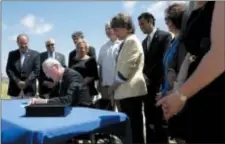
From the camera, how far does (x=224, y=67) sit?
87 centimetres

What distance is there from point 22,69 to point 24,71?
0.11ft

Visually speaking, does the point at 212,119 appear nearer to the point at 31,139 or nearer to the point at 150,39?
the point at 31,139

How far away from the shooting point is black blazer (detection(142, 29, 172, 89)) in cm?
327

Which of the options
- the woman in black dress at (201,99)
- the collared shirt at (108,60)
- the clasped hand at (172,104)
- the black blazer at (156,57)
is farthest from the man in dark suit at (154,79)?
the clasped hand at (172,104)

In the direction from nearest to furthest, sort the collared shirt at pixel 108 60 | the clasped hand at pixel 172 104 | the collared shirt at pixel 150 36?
1. the clasped hand at pixel 172 104
2. the collared shirt at pixel 150 36
3. the collared shirt at pixel 108 60

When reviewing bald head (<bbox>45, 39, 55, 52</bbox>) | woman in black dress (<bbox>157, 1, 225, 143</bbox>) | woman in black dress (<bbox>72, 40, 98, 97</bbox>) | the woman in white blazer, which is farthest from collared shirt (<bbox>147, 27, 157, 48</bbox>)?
woman in black dress (<bbox>157, 1, 225, 143</bbox>)

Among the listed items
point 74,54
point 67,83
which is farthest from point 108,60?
point 67,83

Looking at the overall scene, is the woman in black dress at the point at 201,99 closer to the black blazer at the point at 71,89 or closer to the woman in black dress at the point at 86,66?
the black blazer at the point at 71,89

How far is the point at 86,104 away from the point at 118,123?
3.55 feet

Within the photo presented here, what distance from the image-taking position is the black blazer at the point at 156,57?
3.27m

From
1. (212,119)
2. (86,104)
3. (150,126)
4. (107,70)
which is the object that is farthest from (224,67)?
(107,70)

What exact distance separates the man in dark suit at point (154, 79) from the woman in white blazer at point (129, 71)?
138mm

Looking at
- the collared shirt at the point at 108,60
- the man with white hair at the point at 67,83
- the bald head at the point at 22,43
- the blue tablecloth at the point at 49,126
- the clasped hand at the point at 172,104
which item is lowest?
the blue tablecloth at the point at 49,126

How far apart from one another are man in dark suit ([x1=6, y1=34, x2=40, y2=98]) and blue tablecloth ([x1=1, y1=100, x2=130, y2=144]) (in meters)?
2.28
